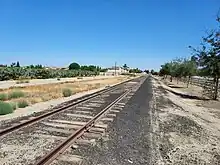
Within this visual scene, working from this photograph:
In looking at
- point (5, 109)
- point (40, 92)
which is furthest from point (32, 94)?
point (5, 109)

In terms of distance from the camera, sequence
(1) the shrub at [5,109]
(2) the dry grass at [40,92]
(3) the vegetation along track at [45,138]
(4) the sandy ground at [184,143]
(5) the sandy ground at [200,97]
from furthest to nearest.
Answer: (5) the sandy ground at [200,97] < (2) the dry grass at [40,92] < (1) the shrub at [5,109] < (4) the sandy ground at [184,143] < (3) the vegetation along track at [45,138]

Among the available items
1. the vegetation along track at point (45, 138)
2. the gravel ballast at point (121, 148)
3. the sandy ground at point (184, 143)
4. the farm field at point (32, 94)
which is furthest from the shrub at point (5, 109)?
the sandy ground at point (184, 143)

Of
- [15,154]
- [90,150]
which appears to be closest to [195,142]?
[90,150]

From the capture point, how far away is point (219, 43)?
83.1 ft

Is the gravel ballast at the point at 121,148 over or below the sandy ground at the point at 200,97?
over

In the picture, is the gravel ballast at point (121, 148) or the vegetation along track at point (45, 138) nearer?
the vegetation along track at point (45, 138)

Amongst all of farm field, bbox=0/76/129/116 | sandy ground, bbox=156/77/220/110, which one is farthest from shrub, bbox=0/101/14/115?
sandy ground, bbox=156/77/220/110

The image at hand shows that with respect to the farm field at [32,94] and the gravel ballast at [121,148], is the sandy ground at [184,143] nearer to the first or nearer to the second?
the gravel ballast at [121,148]

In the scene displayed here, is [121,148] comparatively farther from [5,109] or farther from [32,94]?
[32,94]

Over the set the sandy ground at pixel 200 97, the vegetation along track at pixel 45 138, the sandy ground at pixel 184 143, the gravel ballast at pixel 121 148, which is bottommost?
the sandy ground at pixel 200 97

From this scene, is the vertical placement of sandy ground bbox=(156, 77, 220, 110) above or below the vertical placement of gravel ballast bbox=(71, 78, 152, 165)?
below

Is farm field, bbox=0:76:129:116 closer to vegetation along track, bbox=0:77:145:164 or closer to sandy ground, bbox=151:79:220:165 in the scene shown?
vegetation along track, bbox=0:77:145:164

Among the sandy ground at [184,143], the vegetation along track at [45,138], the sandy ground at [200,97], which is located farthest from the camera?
the sandy ground at [200,97]

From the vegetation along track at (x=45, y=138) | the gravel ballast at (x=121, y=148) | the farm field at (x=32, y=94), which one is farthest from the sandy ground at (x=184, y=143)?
the farm field at (x=32, y=94)
